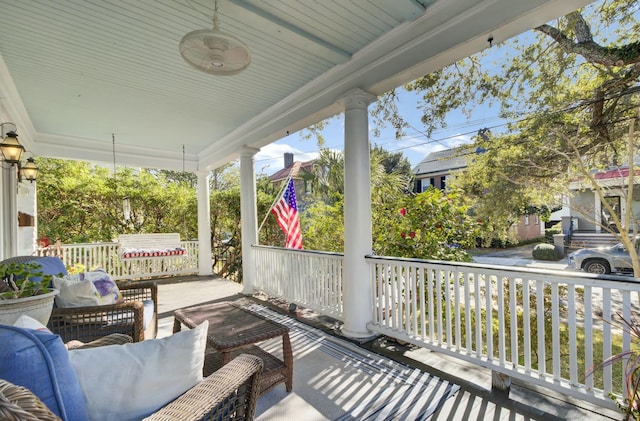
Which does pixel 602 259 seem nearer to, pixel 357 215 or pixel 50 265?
pixel 357 215

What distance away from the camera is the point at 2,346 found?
2.95 ft

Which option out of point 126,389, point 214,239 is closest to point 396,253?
point 126,389

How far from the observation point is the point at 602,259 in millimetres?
6199

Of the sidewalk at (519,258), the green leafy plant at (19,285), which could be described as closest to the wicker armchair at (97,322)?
the green leafy plant at (19,285)

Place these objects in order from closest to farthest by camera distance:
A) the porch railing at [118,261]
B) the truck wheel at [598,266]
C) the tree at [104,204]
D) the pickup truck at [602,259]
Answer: the pickup truck at [602,259]
the truck wheel at [598,266]
the porch railing at [118,261]
the tree at [104,204]

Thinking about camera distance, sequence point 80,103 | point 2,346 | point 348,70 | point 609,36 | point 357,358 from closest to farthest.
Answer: point 2,346, point 357,358, point 348,70, point 609,36, point 80,103

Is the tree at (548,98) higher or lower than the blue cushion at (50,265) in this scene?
higher

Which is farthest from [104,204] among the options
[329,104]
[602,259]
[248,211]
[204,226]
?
[602,259]

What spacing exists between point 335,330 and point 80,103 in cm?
468

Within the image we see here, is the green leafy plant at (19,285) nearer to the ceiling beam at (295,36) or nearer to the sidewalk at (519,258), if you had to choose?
the ceiling beam at (295,36)

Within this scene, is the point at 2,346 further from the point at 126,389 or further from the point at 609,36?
the point at 609,36

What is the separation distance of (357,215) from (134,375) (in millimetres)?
2556

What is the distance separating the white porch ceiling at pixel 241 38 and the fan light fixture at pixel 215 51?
1.38 ft

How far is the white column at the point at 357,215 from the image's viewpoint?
333 centimetres
